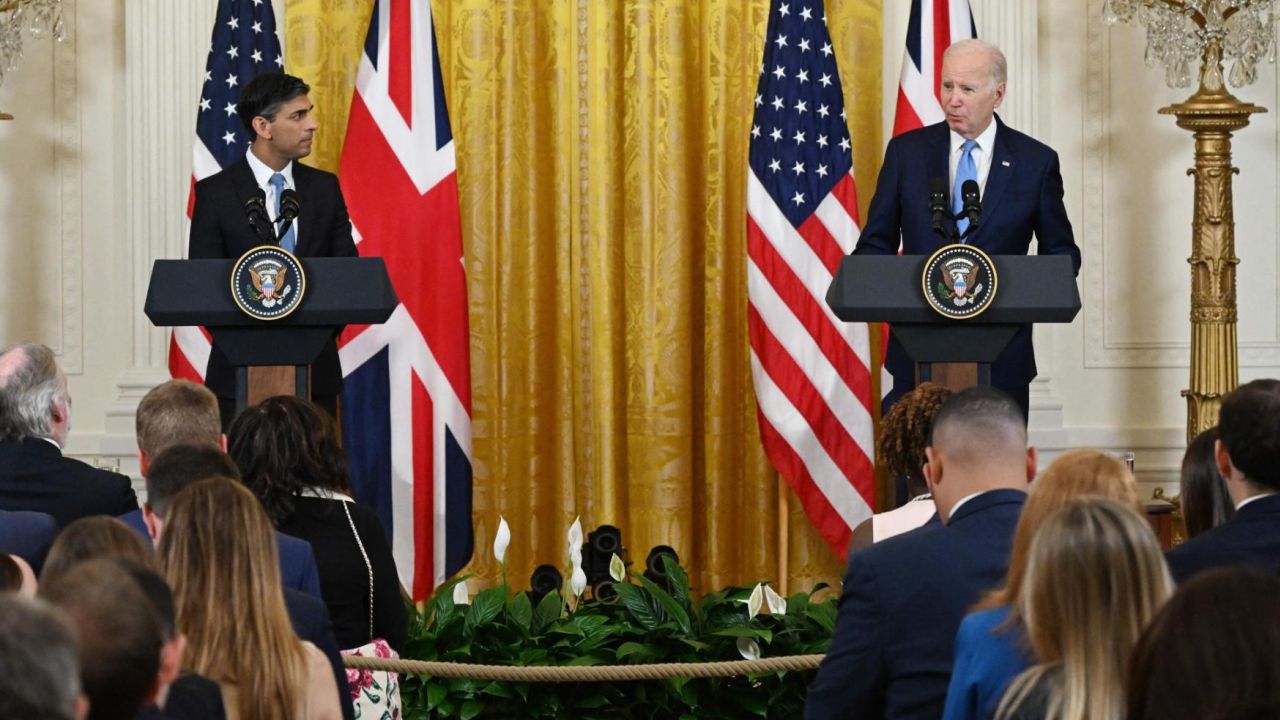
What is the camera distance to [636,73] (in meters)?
7.39

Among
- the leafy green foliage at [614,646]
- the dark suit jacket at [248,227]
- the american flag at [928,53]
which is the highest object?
the american flag at [928,53]

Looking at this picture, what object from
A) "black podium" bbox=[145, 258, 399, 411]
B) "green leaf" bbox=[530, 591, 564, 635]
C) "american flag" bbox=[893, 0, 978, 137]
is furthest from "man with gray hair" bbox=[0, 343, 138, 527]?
"american flag" bbox=[893, 0, 978, 137]

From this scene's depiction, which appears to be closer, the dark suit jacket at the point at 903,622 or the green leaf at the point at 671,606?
the dark suit jacket at the point at 903,622

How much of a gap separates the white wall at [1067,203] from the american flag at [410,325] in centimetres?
95

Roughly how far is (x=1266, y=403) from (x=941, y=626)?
0.86m

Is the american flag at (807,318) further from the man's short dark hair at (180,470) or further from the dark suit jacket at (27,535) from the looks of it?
the man's short dark hair at (180,470)

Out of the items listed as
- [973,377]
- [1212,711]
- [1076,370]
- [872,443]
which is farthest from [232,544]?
[1076,370]

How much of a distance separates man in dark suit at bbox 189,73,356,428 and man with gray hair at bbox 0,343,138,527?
5.19ft

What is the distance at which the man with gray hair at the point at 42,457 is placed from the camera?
3.98 meters

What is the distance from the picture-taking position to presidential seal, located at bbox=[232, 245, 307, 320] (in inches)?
205

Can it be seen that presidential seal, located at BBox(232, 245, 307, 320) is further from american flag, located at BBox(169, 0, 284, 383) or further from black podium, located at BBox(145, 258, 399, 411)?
american flag, located at BBox(169, 0, 284, 383)

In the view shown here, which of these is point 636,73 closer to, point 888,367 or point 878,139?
point 878,139

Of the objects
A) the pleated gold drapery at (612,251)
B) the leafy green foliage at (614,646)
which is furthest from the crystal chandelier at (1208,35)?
the leafy green foliage at (614,646)

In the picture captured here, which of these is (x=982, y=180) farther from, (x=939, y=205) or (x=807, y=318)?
(x=807, y=318)
